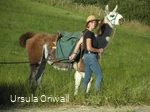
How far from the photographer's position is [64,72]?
13.6 m

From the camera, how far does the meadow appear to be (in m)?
9.45

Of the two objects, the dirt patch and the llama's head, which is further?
the llama's head

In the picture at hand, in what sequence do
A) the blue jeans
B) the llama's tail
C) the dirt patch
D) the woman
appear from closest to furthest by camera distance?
1. the dirt patch
2. the woman
3. the blue jeans
4. the llama's tail

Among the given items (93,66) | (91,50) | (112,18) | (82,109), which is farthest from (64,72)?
(82,109)

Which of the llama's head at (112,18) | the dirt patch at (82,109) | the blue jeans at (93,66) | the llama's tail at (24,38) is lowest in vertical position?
the dirt patch at (82,109)

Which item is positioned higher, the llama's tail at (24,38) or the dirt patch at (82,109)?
the llama's tail at (24,38)

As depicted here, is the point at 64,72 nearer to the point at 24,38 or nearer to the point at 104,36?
the point at 24,38

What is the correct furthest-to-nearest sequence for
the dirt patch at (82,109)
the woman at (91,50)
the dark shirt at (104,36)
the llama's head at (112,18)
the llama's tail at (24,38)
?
the llama's tail at (24,38)
the llama's head at (112,18)
the dark shirt at (104,36)
the woman at (91,50)
the dirt patch at (82,109)

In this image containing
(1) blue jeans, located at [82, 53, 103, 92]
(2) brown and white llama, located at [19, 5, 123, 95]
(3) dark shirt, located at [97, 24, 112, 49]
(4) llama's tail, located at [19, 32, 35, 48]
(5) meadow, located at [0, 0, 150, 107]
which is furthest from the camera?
(4) llama's tail, located at [19, 32, 35, 48]

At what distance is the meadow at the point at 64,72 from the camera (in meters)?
9.45

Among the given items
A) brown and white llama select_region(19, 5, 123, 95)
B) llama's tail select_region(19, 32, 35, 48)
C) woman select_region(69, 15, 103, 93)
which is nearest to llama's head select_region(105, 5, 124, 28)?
brown and white llama select_region(19, 5, 123, 95)

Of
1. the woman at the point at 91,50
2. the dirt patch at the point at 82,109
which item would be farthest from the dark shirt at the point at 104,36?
the dirt patch at the point at 82,109

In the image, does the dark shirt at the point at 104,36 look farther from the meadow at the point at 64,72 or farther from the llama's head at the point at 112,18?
the meadow at the point at 64,72

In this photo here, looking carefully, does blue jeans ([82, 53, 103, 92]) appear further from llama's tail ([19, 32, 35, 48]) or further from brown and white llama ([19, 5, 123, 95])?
llama's tail ([19, 32, 35, 48])
